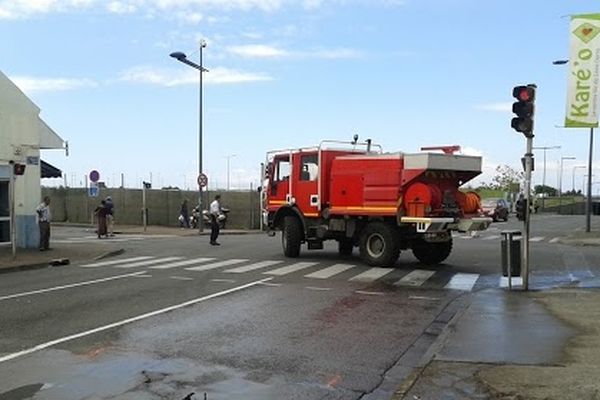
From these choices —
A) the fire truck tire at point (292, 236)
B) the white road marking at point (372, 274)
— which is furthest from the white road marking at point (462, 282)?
the fire truck tire at point (292, 236)

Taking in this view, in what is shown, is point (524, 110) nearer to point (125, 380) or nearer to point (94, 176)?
point (125, 380)

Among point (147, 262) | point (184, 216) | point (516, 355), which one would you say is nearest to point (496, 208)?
point (184, 216)

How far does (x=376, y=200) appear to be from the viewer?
1758 cm

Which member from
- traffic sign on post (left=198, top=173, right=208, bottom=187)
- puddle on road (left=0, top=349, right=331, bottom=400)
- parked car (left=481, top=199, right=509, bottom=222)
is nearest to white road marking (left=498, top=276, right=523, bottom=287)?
puddle on road (left=0, top=349, right=331, bottom=400)

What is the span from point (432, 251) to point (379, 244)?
1.73 metres

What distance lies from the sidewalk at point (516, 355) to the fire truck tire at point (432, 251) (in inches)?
260

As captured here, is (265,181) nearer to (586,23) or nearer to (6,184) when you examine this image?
(6,184)

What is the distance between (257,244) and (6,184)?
28.3ft

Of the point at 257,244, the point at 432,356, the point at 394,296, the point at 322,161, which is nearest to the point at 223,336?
the point at 432,356

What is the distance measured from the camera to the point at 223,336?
358 inches

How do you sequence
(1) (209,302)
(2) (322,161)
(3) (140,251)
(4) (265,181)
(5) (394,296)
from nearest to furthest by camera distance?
(1) (209,302)
(5) (394,296)
(2) (322,161)
(4) (265,181)
(3) (140,251)

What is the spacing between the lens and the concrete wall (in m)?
40.3

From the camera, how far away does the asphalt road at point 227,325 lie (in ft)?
22.4

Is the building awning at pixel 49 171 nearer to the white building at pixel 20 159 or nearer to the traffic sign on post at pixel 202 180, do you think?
the white building at pixel 20 159
